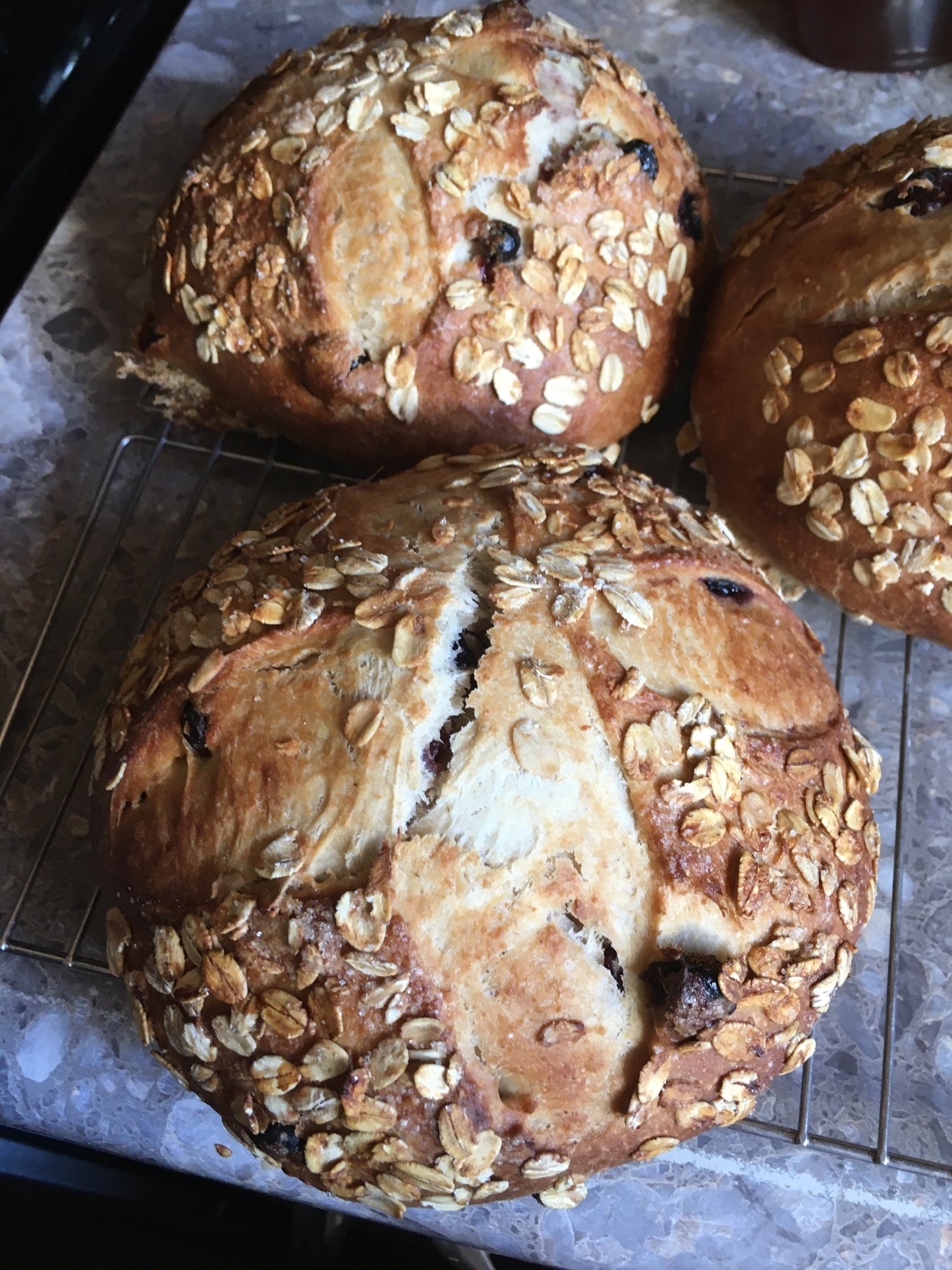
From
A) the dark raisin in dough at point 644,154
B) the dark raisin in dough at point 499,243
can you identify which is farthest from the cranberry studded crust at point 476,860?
the dark raisin in dough at point 644,154

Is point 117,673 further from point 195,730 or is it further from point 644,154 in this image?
point 644,154

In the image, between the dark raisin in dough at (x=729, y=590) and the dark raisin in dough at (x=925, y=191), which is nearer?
the dark raisin in dough at (x=729, y=590)

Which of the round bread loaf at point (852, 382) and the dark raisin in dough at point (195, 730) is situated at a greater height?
the round bread loaf at point (852, 382)

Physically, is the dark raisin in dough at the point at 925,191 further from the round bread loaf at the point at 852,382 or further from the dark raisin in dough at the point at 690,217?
the dark raisin in dough at the point at 690,217

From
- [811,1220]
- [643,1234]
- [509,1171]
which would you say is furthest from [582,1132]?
[811,1220]

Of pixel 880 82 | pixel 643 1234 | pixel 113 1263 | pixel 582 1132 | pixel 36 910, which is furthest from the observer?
pixel 880 82

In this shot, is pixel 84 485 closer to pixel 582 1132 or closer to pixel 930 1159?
pixel 582 1132

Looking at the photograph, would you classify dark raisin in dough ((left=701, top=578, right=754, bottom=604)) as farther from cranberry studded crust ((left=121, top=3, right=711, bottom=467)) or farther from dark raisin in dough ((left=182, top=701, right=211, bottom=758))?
dark raisin in dough ((left=182, top=701, right=211, bottom=758))
